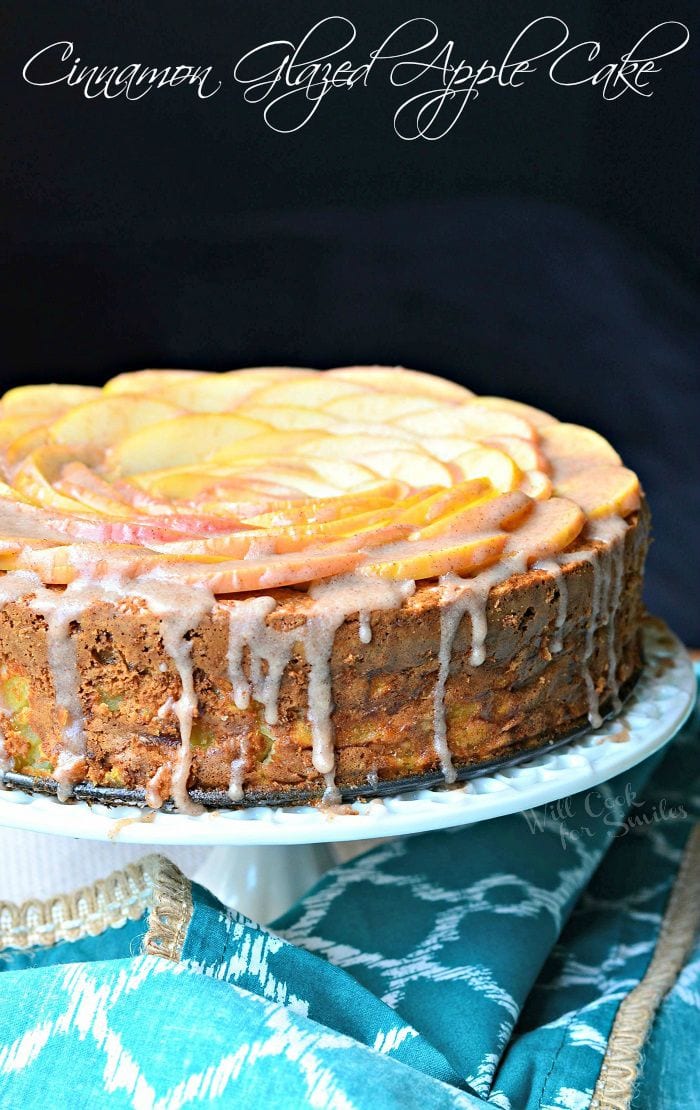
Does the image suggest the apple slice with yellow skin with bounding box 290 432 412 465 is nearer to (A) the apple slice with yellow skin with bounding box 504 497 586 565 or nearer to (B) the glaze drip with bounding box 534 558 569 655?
(A) the apple slice with yellow skin with bounding box 504 497 586 565

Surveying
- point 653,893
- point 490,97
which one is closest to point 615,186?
point 490,97

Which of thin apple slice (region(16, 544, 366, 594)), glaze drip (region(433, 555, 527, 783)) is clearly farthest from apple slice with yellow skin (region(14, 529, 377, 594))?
glaze drip (region(433, 555, 527, 783))

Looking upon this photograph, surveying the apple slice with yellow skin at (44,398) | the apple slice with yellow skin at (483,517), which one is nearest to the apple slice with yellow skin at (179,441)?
the apple slice with yellow skin at (44,398)

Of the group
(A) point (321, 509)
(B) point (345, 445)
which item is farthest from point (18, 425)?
(A) point (321, 509)

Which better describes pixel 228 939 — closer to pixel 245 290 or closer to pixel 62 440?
pixel 62 440

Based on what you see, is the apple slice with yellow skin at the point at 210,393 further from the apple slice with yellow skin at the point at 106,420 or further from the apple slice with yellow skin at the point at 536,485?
the apple slice with yellow skin at the point at 536,485
